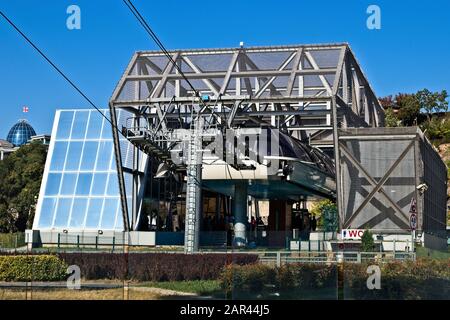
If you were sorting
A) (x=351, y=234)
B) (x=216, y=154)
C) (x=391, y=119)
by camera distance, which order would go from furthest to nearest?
1. (x=391, y=119)
2. (x=216, y=154)
3. (x=351, y=234)

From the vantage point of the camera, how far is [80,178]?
69.5 meters

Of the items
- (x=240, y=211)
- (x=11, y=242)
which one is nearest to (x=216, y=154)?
(x=240, y=211)

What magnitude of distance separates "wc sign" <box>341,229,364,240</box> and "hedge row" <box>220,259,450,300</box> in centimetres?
2851

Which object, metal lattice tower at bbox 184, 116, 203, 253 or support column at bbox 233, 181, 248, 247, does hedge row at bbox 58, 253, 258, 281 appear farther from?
support column at bbox 233, 181, 248, 247

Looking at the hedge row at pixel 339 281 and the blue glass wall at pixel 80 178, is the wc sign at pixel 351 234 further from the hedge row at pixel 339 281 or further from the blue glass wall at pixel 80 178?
the hedge row at pixel 339 281

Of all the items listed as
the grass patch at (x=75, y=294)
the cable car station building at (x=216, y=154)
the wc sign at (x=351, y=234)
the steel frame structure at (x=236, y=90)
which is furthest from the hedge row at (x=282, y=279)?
the steel frame structure at (x=236, y=90)

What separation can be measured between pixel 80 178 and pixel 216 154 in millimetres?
19248

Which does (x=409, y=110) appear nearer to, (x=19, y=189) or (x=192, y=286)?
(x=19, y=189)

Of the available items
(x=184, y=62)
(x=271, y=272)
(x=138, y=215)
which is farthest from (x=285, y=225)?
(x=271, y=272)

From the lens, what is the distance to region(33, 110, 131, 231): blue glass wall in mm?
66938

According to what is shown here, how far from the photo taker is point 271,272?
73.6ft

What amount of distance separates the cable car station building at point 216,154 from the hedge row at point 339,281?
25.9 meters

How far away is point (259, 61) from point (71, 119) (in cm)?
2168

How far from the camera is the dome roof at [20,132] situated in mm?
175500
